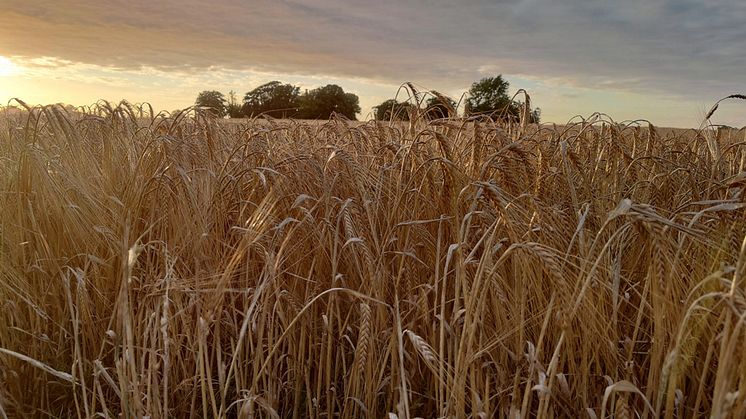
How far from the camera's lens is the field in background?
1.44 metres

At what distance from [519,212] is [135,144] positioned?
2.06 metres

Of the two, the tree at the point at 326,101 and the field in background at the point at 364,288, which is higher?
the tree at the point at 326,101

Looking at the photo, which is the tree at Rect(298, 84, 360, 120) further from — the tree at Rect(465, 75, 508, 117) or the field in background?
the field in background

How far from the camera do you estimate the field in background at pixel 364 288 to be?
1437 millimetres

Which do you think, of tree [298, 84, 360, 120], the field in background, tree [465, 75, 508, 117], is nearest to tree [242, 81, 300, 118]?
tree [298, 84, 360, 120]

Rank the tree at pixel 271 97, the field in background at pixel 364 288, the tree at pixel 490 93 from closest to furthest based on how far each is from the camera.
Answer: the field in background at pixel 364 288
the tree at pixel 490 93
the tree at pixel 271 97

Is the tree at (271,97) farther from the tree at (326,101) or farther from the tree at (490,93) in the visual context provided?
the tree at (490,93)

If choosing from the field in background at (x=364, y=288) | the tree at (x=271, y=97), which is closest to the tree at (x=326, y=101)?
the tree at (x=271, y=97)

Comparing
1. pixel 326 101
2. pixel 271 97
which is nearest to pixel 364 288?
pixel 271 97

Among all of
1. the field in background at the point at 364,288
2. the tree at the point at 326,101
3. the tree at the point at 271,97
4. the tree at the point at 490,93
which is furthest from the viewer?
the tree at the point at 326,101

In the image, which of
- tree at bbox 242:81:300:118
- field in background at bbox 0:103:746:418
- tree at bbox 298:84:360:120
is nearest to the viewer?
field in background at bbox 0:103:746:418

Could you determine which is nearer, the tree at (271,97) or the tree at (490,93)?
the tree at (490,93)

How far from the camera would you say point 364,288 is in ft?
6.18

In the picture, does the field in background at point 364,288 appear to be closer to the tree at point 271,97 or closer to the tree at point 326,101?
the tree at point 271,97
